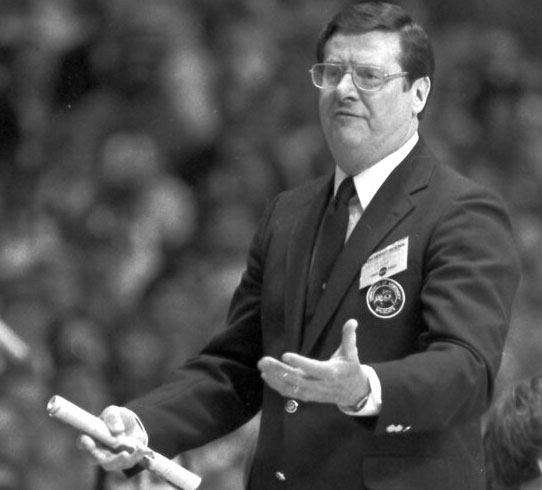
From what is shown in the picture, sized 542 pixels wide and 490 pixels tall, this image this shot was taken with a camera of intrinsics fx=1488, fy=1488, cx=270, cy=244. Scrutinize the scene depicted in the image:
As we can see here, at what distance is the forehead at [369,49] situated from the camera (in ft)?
8.13

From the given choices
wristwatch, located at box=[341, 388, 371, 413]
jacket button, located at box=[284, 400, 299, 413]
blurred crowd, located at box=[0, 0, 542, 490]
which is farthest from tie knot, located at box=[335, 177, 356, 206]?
blurred crowd, located at box=[0, 0, 542, 490]

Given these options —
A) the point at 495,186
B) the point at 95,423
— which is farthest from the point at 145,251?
the point at 95,423

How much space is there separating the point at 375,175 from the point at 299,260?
19 centimetres

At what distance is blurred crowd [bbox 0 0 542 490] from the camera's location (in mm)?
3783

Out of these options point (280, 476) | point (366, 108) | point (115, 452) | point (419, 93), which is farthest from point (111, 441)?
point (419, 93)

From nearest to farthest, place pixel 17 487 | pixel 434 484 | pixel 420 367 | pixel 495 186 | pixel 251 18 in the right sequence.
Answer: pixel 420 367 < pixel 434 484 < pixel 17 487 < pixel 251 18 < pixel 495 186

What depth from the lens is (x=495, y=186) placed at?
14.2ft

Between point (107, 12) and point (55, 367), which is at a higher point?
point (107, 12)

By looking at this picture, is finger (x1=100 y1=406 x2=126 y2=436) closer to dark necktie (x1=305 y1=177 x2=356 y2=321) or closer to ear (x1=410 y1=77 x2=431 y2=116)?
dark necktie (x1=305 y1=177 x2=356 y2=321)

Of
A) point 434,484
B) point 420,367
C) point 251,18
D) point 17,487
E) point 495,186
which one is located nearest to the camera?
point 420,367

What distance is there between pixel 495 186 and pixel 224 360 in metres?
1.94

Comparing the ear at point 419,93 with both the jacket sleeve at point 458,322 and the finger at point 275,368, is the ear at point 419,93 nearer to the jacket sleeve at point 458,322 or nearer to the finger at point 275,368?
the jacket sleeve at point 458,322

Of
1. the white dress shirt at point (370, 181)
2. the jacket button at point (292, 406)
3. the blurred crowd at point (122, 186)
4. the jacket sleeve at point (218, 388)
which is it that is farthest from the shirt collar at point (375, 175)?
the blurred crowd at point (122, 186)

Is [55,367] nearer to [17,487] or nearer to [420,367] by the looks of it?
[17,487]
